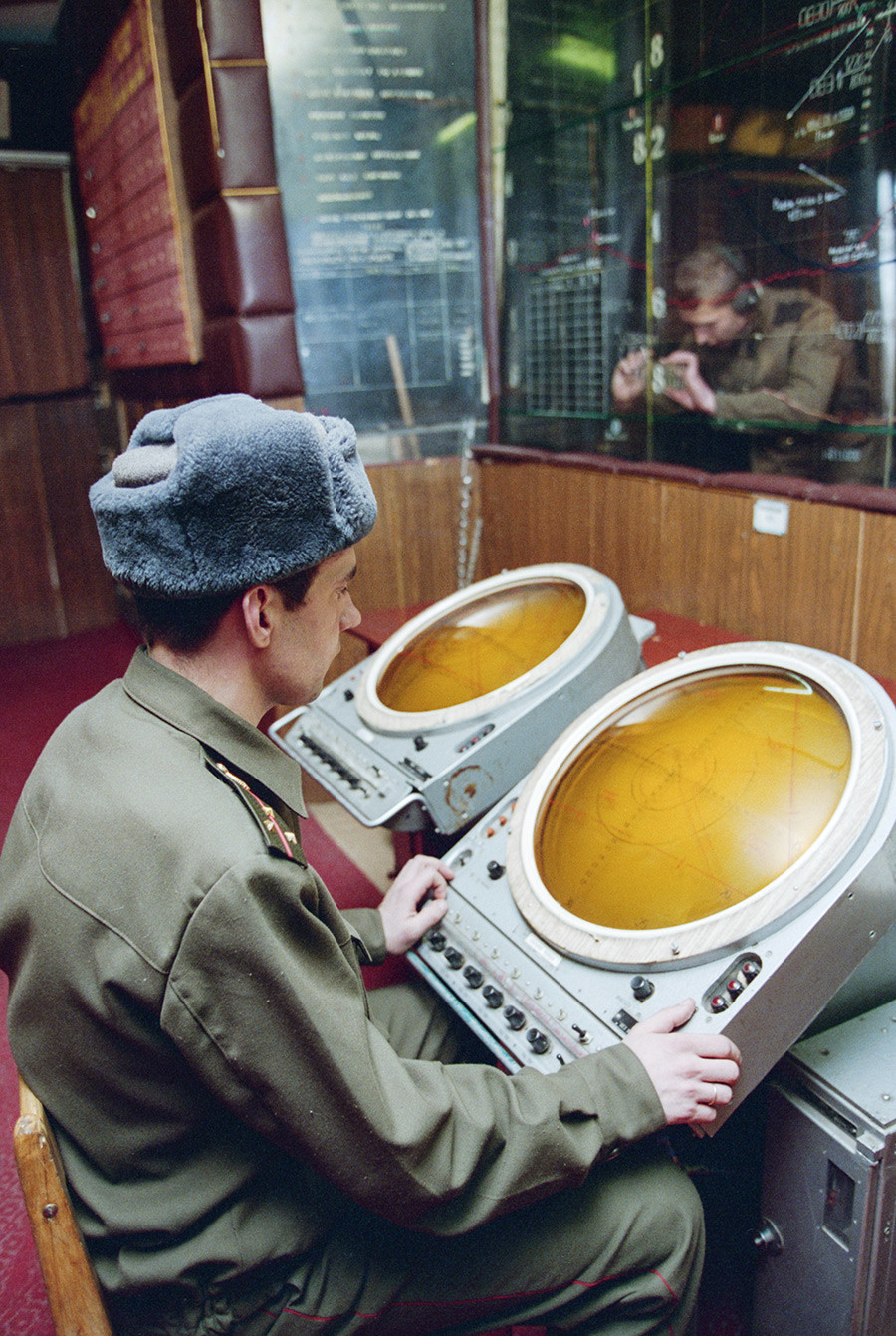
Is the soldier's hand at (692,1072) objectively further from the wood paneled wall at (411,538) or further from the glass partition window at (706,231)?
the wood paneled wall at (411,538)

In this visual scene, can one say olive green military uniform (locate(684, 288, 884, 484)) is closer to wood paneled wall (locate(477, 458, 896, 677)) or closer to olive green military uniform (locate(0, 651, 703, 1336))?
wood paneled wall (locate(477, 458, 896, 677))

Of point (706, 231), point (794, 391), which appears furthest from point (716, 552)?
point (706, 231)

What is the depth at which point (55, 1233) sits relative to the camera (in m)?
0.85

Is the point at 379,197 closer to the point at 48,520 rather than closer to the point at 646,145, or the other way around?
the point at 646,145

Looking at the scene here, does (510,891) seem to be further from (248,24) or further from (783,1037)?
(248,24)

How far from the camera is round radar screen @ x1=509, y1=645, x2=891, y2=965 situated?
114 cm

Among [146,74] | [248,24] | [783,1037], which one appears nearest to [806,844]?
[783,1037]

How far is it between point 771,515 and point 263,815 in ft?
5.27

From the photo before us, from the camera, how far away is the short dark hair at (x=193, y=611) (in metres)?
1.05

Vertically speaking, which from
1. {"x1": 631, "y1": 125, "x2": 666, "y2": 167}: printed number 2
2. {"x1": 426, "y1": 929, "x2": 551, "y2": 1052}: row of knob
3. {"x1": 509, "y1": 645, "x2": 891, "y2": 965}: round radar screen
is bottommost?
{"x1": 426, "y1": 929, "x2": 551, "y2": 1052}: row of knob

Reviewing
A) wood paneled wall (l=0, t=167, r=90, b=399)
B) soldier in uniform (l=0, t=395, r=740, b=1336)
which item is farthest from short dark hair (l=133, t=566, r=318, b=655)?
wood paneled wall (l=0, t=167, r=90, b=399)

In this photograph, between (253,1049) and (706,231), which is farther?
(706,231)

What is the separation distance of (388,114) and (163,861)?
3.21 meters

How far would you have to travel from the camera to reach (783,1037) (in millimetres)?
1070
